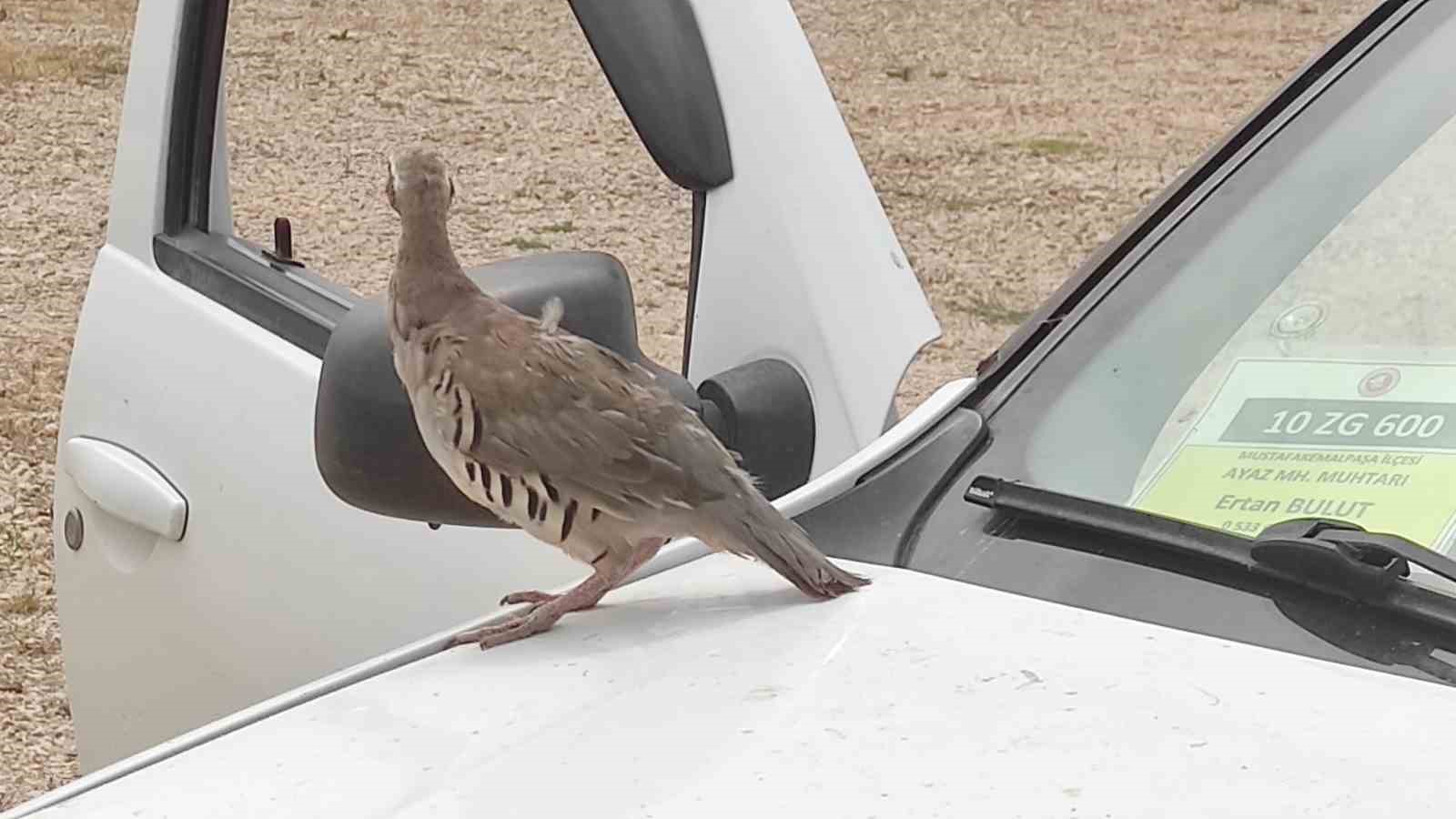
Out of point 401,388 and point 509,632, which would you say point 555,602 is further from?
point 401,388

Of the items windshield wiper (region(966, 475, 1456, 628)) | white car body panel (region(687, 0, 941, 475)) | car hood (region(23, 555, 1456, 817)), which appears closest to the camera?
car hood (region(23, 555, 1456, 817))

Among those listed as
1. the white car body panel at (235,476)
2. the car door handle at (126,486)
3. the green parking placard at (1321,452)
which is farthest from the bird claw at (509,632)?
the car door handle at (126,486)

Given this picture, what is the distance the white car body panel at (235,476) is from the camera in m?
2.30

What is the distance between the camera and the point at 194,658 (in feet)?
9.16

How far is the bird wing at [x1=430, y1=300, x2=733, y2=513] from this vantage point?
187 cm

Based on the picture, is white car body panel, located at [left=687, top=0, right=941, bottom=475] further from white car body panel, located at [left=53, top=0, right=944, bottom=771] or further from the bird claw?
the bird claw

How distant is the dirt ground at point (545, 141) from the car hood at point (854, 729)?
0.97 metres

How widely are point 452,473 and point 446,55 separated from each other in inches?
122

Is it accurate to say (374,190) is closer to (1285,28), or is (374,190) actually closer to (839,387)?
(839,387)

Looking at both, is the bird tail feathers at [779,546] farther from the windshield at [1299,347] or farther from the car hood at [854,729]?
the windshield at [1299,347]

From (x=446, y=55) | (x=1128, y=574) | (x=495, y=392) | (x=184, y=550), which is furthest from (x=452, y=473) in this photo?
(x=446, y=55)

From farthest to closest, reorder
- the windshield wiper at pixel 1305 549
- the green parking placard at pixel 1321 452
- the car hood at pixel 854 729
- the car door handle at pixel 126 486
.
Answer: the car door handle at pixel 126 486 → the green parking placard at pixel 1321 452 → the windshield wiper at pixel 1305 549 → the car hood at pixel 854 729

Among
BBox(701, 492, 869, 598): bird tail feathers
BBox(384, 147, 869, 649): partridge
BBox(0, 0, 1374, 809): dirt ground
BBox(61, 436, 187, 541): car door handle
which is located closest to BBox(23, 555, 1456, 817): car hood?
BBox(701, 492, 869, 598): bird tail feathers

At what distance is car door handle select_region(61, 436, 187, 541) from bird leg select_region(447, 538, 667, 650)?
101 cm
